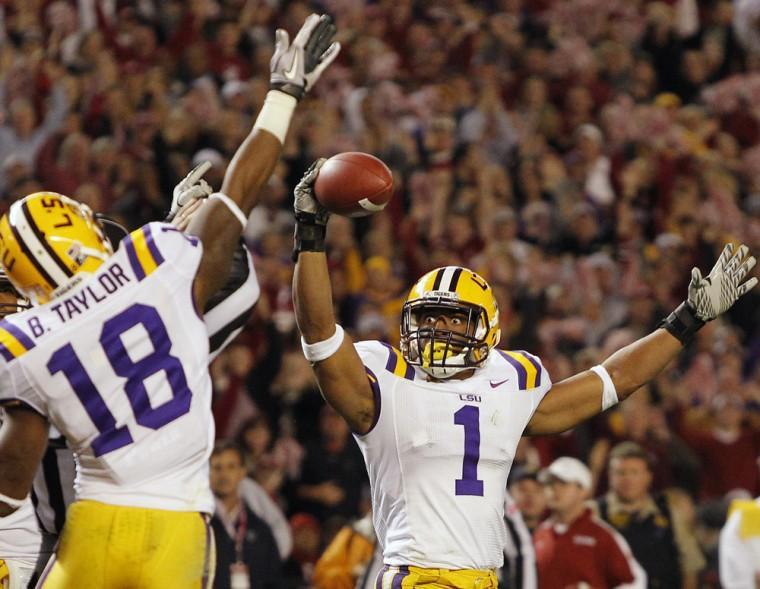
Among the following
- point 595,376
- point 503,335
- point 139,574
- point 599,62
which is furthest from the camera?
point 599,62

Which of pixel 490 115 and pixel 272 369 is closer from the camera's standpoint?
pixel 272 369

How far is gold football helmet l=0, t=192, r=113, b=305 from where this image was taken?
13.3ft

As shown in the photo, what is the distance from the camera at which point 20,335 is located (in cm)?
395

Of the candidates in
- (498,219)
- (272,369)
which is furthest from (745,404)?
(272,369)

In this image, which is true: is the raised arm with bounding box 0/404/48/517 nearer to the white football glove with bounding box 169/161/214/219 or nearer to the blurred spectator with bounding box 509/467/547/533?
the white football glove with bounding box 169/161/214/219

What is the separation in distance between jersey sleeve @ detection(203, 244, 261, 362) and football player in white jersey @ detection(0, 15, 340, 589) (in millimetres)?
510

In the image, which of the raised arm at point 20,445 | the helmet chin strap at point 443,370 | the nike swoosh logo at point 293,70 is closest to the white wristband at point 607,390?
the helmet chin strap at point 443,370

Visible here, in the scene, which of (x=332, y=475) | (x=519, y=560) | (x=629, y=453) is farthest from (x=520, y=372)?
(x=332, y=475)

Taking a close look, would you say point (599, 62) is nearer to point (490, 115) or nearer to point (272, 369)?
point (490, 115)

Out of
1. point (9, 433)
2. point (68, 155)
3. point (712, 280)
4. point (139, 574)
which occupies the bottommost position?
point (139, 574)

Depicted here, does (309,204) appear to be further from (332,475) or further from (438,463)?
(332,475)

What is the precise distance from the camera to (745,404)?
33.9 feet

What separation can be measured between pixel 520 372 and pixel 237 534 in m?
2.90

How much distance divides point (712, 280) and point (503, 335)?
4.76 meters
